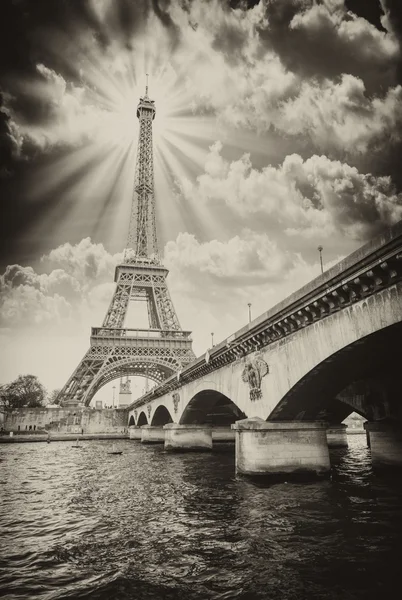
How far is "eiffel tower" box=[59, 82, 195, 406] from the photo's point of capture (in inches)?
2515

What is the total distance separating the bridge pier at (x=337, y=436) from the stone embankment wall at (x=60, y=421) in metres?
43.1

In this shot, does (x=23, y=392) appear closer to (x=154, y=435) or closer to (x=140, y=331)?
(x=140, y=331)

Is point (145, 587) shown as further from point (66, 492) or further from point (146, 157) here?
point (146, 157)

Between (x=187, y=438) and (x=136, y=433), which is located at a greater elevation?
(x=187, y=438)

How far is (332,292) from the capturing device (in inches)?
432

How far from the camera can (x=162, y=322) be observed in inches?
2849

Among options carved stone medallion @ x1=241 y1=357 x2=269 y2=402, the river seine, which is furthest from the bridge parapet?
the river seine

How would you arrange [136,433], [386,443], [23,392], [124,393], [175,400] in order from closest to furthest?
1. [386,443]
2. [175,400]
3. [136,433]
4. [23,392]
5. [124,393]

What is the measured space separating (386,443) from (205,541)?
14.3 m

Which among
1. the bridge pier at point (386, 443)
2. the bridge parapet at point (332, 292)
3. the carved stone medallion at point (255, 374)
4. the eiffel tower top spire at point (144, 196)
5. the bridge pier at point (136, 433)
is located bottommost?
the bridge pier at point (136, 433)

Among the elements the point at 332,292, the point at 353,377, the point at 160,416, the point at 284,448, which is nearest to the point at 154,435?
the point at 160,416

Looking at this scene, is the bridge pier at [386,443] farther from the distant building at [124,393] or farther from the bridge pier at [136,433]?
the distant building at [124,393]

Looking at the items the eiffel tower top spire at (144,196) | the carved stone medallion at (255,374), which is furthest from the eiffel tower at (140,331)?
the carved stone medallion at (255,374)

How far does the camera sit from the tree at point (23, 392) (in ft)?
296
